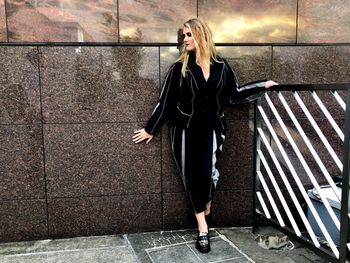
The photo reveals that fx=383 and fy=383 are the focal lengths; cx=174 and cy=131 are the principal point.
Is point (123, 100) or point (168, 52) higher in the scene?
point (168, 52)

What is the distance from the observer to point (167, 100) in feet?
12.8

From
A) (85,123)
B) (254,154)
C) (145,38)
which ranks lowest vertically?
(254,154)

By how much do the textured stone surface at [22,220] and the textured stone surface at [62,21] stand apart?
1699 millimetres

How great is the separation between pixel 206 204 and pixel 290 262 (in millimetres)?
1004

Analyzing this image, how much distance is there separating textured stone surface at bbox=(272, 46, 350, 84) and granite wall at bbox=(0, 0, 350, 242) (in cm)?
1

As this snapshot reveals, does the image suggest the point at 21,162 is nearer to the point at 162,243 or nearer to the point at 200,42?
the point at 162,243

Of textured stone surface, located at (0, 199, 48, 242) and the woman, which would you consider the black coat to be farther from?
textured stone surface, located at (0, 199, 48, 242)

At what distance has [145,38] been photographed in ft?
13.0

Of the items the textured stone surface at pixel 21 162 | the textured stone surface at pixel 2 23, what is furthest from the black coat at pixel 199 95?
the textured stone surface at pixel 2 23

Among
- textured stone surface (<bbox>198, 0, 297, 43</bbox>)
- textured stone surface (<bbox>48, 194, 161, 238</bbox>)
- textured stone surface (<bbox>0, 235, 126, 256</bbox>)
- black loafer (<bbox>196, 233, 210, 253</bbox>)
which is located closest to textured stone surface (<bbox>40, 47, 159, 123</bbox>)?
textured stone surface (<bbox>198, 0, 297, 43</bbox>)

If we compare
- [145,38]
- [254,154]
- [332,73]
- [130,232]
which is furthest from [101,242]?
[332,73]

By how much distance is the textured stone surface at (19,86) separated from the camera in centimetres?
383

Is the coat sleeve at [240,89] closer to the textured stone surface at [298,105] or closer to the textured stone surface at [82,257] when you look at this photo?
the textured stone surface at [298,105]

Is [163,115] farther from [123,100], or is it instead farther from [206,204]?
[206,204]
